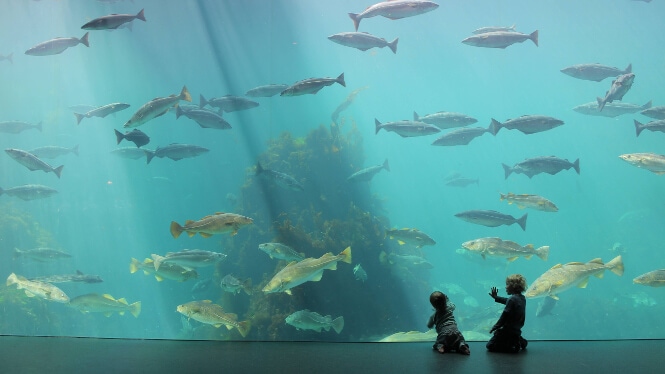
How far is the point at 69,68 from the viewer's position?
82.3ft

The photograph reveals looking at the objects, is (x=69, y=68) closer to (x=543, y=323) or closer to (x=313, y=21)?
(x=313, y=21)

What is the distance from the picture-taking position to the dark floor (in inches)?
126

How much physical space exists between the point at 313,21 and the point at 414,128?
1910 centimetres

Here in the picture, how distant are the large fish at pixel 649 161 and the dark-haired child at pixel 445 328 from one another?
5.40 metres

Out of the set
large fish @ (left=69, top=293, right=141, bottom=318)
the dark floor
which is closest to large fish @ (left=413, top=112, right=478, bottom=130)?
the dark floor

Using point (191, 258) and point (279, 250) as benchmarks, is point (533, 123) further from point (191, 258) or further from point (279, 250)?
point (191, 258)

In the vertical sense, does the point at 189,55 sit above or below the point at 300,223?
above


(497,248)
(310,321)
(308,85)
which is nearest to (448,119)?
Result: (497,248)

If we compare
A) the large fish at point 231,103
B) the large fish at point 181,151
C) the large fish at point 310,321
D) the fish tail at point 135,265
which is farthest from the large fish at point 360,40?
the fish tail at point 135,265

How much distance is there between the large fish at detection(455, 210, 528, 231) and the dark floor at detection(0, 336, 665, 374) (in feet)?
10.7

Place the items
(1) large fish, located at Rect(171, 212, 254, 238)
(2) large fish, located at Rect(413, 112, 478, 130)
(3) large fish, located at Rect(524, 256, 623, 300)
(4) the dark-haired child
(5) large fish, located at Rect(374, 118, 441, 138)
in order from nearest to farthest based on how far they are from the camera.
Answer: (4) the dark-haired child, (3) large fish, located at Rect(524, 256, 623, 300), (1) large fish, located at Rect(171, 212, 254, 238), (5) large fish, located at Rect(374, 118, 441, 138), (2) large fish, located at Rect(413, 112, 478, 130)

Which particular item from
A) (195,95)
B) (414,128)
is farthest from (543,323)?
(195,95)

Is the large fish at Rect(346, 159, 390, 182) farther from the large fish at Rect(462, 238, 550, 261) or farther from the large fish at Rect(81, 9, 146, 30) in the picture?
the large fish at Rect(81, 9, 146, 30)

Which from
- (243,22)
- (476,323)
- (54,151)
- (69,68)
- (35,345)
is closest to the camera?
(35,345)
